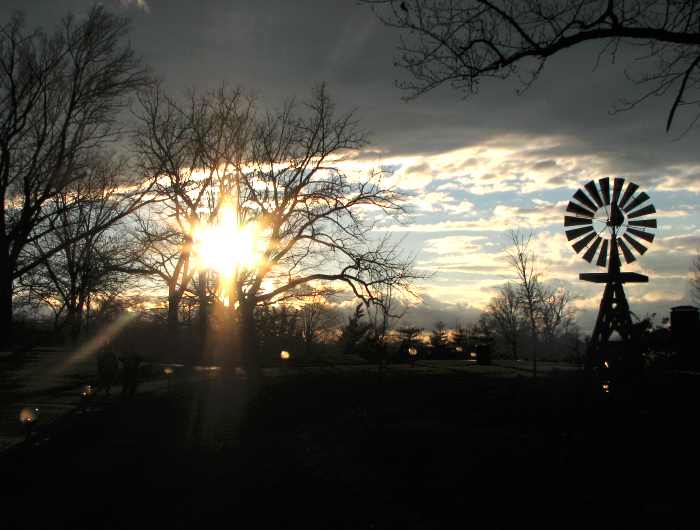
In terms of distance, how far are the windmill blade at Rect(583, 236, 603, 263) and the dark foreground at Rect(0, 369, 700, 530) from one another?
17.7ft

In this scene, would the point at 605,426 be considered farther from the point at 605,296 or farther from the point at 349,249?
the point at 349,249

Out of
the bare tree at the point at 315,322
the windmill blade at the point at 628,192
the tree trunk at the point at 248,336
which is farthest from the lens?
the bare tree at the point at 315,322

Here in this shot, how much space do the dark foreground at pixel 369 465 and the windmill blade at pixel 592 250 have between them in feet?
Result: 17.7

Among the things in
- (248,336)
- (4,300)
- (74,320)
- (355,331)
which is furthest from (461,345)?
(4,300)

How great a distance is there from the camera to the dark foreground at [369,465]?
22.4ft

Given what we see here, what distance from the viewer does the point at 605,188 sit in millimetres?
17766

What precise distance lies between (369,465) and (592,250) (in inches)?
491

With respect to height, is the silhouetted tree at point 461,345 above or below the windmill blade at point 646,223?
below

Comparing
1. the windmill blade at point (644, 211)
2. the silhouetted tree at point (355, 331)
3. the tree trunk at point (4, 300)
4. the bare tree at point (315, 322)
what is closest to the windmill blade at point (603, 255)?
the windmill blade at point (644, 211)

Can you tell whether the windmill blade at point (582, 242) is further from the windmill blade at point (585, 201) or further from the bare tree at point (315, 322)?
the bare tree at point (315, 322)

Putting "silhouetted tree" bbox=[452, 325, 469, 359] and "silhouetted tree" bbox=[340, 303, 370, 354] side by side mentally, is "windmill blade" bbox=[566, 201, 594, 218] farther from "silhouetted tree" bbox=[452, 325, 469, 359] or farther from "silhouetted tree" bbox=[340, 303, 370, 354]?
"silhouetted tree" bbox=[340, 303, 370, 354]

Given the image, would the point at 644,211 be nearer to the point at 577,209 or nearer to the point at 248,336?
the point at 577,209

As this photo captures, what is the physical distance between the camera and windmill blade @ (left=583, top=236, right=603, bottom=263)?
715 inches

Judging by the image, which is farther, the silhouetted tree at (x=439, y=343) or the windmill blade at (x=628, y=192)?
the silhouetted tree at (x=439, y=343)
